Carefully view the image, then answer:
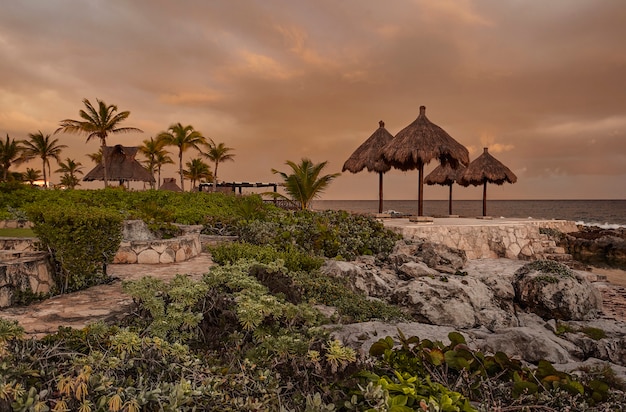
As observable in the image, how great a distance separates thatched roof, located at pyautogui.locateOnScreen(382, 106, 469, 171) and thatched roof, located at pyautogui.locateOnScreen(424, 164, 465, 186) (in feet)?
36.8

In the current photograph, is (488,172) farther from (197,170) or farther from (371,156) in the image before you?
(197,170)

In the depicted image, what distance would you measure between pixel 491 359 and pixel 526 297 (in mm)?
7393

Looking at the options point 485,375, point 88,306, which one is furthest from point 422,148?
point 485,375

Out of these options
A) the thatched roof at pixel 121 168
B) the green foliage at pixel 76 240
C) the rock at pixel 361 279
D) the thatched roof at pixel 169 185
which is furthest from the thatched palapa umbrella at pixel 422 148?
the thatched roof at pixel 169 185

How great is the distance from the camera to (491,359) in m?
2.77

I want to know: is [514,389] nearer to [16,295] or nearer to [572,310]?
[16,295]

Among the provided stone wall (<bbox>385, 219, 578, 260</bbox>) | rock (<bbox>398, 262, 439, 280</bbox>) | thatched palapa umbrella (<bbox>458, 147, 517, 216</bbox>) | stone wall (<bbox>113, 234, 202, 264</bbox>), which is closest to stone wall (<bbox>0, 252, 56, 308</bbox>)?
stone wall (<bbox>113, 234, 202, 264</bbox>)

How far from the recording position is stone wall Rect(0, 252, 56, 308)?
5.32 meters

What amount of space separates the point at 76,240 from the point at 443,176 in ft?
99.3

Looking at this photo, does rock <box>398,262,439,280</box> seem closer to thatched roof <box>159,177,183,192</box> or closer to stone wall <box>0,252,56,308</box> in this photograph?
stone wall <box>0,252,56,308</box>

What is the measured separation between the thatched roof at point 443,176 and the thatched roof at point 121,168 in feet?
85.3

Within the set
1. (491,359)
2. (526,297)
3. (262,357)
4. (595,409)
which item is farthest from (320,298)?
(526,297)

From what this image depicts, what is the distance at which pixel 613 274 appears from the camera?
18359 mm

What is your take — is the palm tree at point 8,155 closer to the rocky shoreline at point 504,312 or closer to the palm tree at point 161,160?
the palm tree at point 161,160
